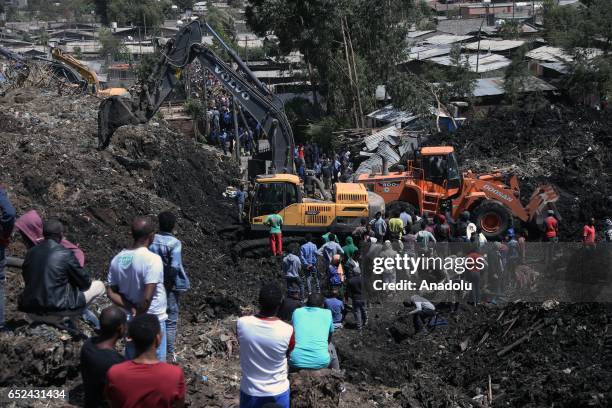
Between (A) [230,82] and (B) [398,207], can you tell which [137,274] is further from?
(A) [230,82]

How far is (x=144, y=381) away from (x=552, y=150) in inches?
983

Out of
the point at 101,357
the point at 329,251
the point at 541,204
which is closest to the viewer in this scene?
the point at 101,357

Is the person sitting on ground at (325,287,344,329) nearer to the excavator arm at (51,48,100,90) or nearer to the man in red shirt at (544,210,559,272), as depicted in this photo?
the man in red shirt at (544,210,559,272)

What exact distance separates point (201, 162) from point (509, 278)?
13.0m

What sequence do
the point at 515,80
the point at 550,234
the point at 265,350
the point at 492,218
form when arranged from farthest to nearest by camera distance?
the point at 515,80, the point at 492,218, the point at 550,234, the point at 265,350

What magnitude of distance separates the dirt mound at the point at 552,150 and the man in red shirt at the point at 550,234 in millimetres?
2400

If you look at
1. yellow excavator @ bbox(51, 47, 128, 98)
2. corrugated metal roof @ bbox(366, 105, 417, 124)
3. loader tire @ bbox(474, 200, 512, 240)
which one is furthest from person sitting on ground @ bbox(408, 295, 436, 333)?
yellow excavator @ bbox(51, 47, 128, 98)

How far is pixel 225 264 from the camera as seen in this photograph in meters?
18.5

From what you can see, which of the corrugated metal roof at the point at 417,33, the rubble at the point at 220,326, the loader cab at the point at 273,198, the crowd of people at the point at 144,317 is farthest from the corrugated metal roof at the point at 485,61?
the crowd of people at the point at 144,317

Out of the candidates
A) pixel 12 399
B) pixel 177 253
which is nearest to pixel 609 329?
pixel 177 253

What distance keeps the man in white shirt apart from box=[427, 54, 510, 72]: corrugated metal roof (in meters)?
37.7

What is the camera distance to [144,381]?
558 cm

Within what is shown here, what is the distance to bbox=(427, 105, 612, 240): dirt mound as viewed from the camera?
24641mm

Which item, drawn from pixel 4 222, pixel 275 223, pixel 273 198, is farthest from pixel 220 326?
pixel 273 198
